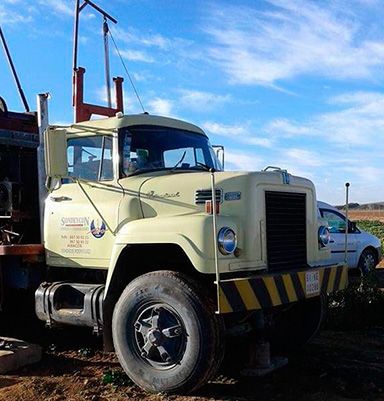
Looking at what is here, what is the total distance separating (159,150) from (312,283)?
7.20 ft

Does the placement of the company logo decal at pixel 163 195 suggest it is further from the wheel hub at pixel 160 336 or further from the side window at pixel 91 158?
the wheel hub at pixel 160 336

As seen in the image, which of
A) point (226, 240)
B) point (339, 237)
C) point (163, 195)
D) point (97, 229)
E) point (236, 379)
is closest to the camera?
point (226, 240)

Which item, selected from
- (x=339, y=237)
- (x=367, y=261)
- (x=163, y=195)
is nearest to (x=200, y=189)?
(x=163, y=195)

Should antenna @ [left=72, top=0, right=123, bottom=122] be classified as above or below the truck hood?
above

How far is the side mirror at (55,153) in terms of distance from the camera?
5797mm

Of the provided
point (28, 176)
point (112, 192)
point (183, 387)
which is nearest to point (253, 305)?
point (183, 387)

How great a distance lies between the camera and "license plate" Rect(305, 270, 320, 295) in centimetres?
579

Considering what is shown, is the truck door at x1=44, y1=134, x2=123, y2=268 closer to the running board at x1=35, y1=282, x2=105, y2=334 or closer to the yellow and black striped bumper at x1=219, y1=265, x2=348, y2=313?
the running board at x1=35, y1=282, x2=105, y2=334

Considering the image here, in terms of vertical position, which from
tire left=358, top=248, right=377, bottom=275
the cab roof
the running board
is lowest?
tire left=358, top=248, right=377, bottom=275

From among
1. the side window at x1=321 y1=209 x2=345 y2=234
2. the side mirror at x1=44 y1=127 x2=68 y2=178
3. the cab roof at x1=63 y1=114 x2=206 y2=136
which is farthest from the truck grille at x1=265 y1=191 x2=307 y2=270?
the side window at x1=321 y1=209 x2=345 y2=234

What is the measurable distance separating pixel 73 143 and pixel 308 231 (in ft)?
9.22

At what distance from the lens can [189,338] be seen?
508 centimetres

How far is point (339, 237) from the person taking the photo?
1211 cm

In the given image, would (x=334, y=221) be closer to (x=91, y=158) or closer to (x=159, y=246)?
(x=91, y=158)
